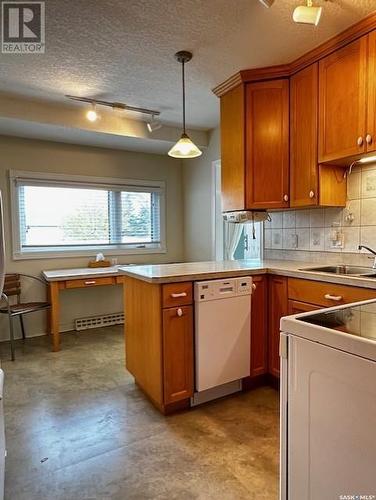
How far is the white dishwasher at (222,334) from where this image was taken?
7.09ft

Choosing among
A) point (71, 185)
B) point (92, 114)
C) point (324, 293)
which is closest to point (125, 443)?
point (324, 293)

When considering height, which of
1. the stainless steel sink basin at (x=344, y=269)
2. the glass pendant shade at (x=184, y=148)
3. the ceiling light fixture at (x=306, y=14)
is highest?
the ceiling light fixture at (x=306, y=14)

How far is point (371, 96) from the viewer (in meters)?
2.00

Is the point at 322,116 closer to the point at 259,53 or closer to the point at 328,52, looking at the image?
the point at 328,52

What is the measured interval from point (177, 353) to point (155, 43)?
6.78 ft

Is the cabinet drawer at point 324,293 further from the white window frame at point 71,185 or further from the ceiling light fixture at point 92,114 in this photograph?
the white window frame at point 71,185

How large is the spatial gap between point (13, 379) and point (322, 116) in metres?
3.19

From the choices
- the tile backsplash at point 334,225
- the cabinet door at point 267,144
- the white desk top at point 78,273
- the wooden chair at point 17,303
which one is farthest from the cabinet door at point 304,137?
the wooden chair at point 17,303

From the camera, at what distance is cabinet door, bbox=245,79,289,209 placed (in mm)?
2574

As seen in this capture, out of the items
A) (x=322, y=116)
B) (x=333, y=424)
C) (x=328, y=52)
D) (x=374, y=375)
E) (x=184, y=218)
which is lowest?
(x=333, y=424)

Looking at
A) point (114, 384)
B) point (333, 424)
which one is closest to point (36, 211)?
point (114, 384)

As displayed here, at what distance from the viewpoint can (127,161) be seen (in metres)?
4.37

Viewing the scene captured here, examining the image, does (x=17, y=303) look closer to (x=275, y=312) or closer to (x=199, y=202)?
(x=199, y=202)

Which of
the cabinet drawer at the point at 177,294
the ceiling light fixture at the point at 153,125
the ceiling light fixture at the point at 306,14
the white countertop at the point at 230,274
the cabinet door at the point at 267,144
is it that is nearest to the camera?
the ceiling light fixture at the point at 306,14
